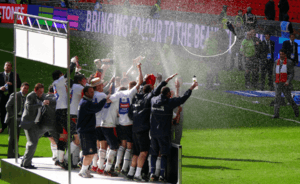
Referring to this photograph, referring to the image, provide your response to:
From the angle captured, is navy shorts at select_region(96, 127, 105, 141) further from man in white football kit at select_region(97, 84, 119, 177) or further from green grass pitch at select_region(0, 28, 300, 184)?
green grass pitch at select_region(0, 28, 300, 184)

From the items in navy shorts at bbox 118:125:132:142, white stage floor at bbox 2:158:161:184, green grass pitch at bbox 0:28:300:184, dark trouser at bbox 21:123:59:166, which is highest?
navy shorts at bbox 118:125:132:142

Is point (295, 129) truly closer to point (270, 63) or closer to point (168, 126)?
point (270, 63)

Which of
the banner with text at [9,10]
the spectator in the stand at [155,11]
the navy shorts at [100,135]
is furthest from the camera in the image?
the banner with text at [9,10]

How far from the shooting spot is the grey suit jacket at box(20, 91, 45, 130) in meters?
8.87

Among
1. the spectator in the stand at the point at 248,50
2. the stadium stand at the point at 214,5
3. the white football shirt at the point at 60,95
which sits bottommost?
the white football shirt at the point at 60,95

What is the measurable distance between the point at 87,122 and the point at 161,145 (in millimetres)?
1325

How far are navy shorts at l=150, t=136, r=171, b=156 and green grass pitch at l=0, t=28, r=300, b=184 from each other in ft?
5.61

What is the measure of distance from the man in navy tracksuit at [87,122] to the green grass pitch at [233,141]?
7.73ft

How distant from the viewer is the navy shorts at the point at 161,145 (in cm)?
777

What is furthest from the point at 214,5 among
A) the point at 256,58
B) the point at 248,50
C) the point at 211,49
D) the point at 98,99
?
the point at 98,99

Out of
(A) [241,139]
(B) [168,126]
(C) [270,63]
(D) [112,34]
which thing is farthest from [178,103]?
(D) [112,34]

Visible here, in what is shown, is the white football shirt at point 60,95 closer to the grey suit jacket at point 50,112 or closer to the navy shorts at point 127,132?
the grey suit jacket at point 50,112

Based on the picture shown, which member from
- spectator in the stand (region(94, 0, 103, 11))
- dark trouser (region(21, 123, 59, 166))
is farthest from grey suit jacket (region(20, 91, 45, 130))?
spectator in the stand (region(94, 0, 103, 11))

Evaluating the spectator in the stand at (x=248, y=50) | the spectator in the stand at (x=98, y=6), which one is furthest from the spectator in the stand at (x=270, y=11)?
the spectator in the stand at (x=98, y=6)
